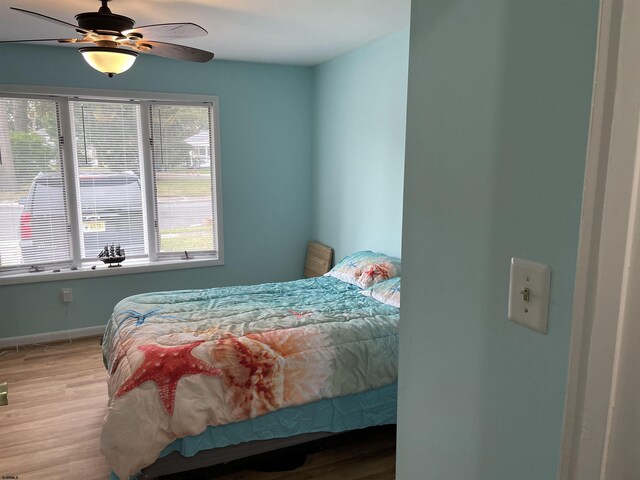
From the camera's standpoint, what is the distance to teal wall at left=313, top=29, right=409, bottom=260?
3643mm

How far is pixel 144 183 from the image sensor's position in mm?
4457

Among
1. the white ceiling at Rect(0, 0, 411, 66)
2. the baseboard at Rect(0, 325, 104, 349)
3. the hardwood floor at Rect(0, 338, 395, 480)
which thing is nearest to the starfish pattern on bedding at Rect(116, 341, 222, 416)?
the hardwood floor at Rect(0, 338, 395, 480)

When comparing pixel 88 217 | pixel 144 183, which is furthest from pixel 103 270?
pixel 144 183

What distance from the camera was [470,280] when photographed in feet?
3.20

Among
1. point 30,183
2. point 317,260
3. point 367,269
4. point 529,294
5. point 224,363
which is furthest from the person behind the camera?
point 317,260

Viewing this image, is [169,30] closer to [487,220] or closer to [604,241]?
[487,220]

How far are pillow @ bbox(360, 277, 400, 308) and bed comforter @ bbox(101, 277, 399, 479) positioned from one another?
85mm

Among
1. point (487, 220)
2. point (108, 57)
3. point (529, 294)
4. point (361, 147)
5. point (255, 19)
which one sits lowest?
point (529, 294)

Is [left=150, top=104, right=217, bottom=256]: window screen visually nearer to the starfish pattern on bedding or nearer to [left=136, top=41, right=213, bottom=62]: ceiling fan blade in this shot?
[left=136, top=41, right=213, bottom=62]: ceiling fan blade

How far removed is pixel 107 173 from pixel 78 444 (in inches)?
96.5

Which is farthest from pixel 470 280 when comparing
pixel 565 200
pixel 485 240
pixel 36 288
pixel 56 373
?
pixel 36 288

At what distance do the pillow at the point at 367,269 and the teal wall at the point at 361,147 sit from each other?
18 cm

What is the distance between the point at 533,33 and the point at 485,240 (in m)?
0.37

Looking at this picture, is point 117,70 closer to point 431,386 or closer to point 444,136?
point 444,136
